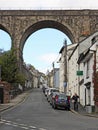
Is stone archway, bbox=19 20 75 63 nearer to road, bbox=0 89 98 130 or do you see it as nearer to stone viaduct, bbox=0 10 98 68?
stone viaduct, bbox=0 10 98 68

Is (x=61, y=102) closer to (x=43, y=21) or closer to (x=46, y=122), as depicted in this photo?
(x=46, y=122)

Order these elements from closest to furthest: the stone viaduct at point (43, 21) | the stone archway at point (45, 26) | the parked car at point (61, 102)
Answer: the parked car at point (61, 102) → the stone viaduct at point (43, 21) → the stone archway at point (45, 26)

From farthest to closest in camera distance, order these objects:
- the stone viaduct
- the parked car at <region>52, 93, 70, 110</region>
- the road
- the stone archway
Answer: the stone archway → the stone viaduct → the parked car at <region>52, 93, 70, 110</region> → the road

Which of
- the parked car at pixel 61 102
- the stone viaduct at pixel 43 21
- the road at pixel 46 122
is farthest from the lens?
the stone viaduct at pixel 43 21

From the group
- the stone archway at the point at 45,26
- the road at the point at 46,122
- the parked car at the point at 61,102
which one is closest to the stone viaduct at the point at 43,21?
the stone archway at the point at 45,26

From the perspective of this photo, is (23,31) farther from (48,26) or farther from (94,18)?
(94,18)

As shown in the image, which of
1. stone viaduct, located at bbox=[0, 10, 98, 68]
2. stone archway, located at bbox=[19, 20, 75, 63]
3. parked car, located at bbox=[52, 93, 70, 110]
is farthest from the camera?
stone archway, located at bbox=[19, 20, 75, 63]

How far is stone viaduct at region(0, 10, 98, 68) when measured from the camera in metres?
94.8

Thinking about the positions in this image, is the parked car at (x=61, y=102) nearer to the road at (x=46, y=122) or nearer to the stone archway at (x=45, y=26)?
the road at (x=46, y=122)

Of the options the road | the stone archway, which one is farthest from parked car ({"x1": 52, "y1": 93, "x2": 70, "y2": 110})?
the stone archway

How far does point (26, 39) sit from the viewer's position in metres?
99.7

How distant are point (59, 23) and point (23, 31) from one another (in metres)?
7.80

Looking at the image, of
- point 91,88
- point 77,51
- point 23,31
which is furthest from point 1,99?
point 23,31

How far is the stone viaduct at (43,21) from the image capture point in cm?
9481
